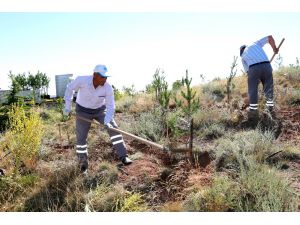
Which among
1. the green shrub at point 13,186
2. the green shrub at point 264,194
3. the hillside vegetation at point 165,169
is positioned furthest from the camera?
the green shrub at point 13,186

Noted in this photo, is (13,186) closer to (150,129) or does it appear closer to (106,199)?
(106,199)

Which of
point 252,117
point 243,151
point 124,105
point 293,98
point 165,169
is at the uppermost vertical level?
point 293,98

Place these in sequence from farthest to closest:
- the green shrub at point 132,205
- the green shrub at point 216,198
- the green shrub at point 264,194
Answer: the green shrub at point 132,205 < the green shrub at point 216,198 < the green shrub at point 264,194

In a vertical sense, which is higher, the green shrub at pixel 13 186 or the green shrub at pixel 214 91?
the green shrub at pixel 214 91

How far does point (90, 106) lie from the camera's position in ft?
21.7

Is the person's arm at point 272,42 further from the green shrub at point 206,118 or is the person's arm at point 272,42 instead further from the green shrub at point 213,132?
the green shrub at point 213,132

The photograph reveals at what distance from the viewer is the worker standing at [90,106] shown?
21.1ft

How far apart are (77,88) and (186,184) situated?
8.33ft

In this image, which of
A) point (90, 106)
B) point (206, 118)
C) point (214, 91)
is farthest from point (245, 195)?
point (214, 91)

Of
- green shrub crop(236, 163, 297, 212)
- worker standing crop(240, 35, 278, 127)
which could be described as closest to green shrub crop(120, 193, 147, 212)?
green shrub crop(236, 163, 297, 212)

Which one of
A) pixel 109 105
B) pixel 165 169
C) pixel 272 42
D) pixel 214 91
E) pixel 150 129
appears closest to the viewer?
pixel 165 169

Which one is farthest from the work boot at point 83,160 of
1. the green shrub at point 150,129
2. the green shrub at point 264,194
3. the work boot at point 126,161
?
the green shrub at point 264,194

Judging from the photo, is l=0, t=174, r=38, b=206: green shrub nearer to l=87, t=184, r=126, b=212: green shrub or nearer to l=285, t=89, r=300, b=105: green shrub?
l=87, t=184, r=126, b=212: green shrub

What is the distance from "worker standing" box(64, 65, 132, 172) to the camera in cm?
644
